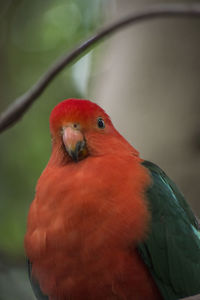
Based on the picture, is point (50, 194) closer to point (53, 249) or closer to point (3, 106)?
point (53, 249)

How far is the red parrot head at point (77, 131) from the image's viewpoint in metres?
3.05

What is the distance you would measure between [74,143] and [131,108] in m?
1.09

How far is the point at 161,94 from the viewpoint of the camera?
12.8ft

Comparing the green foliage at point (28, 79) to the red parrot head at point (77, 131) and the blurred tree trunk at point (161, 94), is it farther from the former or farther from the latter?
the red parrot head at point (77, 131)

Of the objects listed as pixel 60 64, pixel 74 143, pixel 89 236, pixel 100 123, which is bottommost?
pixel 89 236

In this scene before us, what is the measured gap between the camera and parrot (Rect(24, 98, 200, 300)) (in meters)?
2.71

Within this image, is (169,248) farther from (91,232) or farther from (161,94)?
(161,94)

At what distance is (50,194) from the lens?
292 centimetres

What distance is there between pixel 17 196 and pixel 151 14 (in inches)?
119

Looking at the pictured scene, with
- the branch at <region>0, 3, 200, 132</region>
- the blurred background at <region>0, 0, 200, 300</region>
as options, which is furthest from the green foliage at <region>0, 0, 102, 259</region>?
the branch at <region>0, 3, 200, 132</region>

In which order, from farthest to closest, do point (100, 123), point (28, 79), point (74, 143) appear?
point (28, 79), point (100, 123), point (74, 143)

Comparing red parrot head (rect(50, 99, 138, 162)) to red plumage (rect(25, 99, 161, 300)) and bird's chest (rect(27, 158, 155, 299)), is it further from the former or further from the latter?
bird's chest (rect(27, 158, 155, 299))

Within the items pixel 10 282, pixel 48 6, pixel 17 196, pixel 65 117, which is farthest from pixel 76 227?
pixel 48 6

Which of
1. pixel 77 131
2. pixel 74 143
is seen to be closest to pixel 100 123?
pixel 77 131
